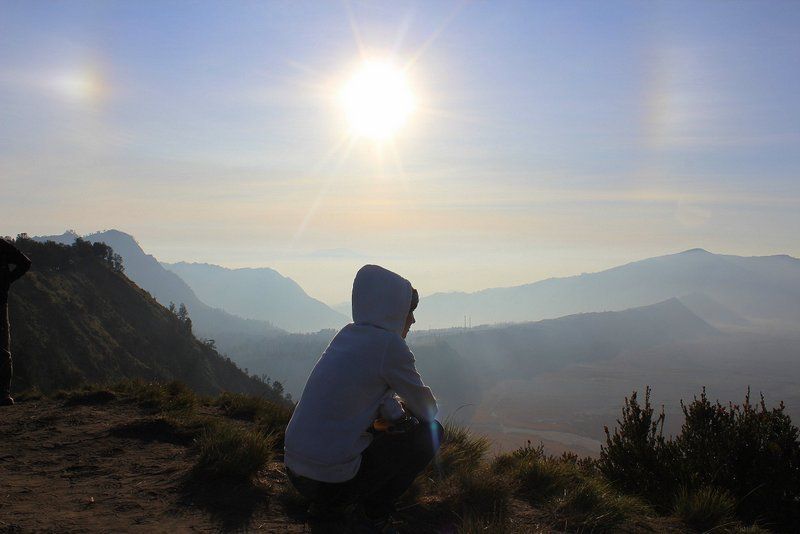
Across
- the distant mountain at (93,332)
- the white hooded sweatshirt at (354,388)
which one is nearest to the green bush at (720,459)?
the white hooded sweatshirt at (354,388)

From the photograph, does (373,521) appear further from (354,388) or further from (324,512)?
(354,388)

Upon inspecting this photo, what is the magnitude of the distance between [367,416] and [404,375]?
35cm

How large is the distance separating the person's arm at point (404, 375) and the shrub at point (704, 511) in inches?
117

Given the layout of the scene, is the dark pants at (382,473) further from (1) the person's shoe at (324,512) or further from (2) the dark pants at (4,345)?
(2) the dark pants at (4,345)

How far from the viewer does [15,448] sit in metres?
5.64

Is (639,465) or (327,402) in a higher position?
(327,402)

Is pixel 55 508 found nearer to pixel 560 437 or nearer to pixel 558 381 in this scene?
pixel 560 437

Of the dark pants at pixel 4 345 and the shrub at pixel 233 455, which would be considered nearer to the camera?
the shrub at pixel 233 455

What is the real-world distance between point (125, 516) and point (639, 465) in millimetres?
6043

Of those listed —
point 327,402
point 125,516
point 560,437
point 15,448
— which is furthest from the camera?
point 560,437

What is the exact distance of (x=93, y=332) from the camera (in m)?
42.2

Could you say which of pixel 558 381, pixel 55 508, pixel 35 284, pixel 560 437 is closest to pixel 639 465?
pixel 55 508

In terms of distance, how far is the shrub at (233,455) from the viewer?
4582 mm

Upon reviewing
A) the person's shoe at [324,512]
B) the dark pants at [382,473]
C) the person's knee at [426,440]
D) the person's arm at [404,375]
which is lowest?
the person's shoe at [324,512]
